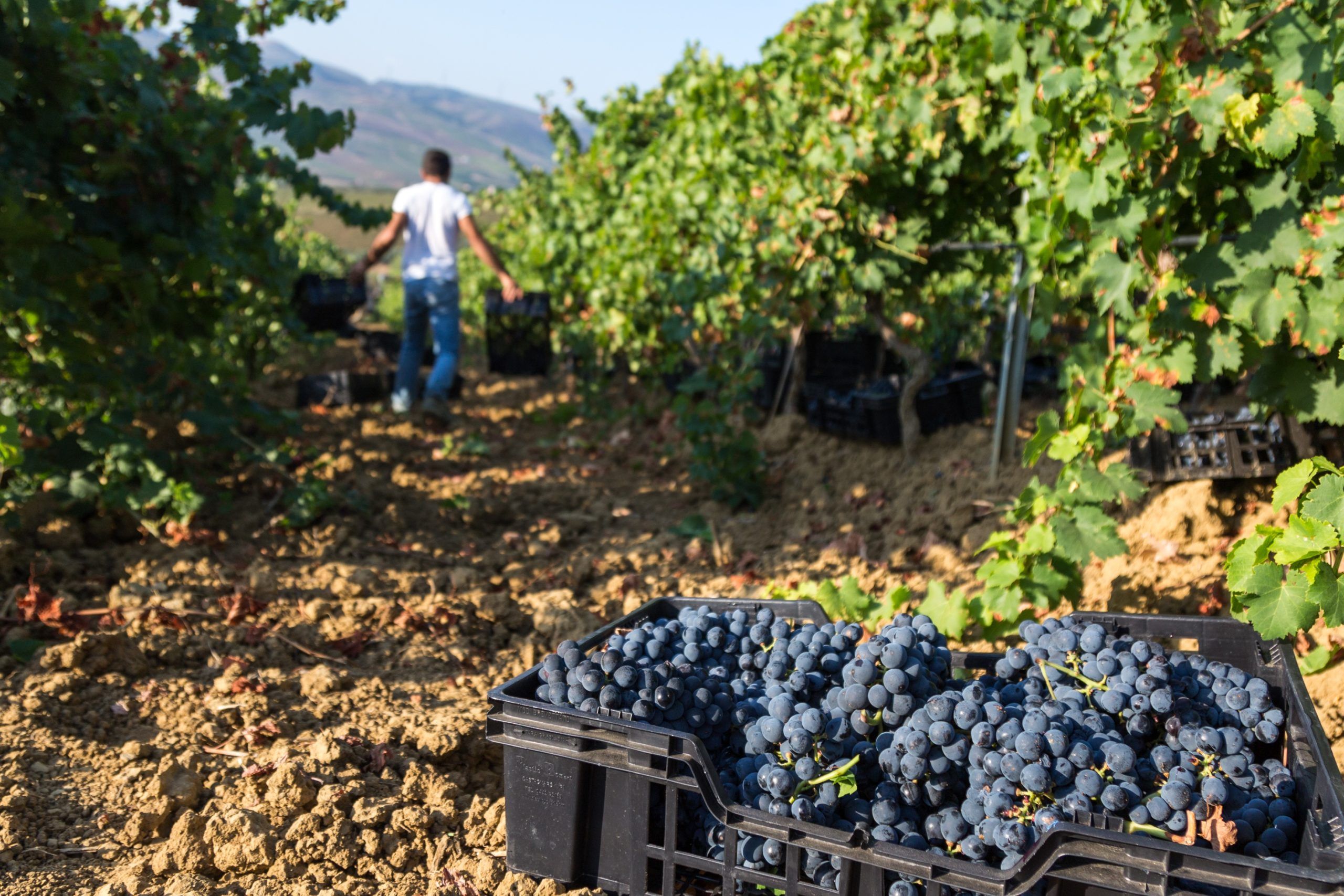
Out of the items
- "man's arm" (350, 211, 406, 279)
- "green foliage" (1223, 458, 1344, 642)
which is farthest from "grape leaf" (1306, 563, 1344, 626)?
"man's arm" (350, 211, 406, 279)

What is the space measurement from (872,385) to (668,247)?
1.58m

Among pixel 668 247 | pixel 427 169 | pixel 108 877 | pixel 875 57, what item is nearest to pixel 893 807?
pixel 108 877

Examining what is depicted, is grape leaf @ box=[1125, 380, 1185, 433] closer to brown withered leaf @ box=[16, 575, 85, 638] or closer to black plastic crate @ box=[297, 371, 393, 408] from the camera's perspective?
brown withered leaf @ box=[16, 575, 85, 638]

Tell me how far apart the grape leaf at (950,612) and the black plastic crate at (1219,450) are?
75 centimetres

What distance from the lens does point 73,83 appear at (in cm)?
342

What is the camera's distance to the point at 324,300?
25.4 feet

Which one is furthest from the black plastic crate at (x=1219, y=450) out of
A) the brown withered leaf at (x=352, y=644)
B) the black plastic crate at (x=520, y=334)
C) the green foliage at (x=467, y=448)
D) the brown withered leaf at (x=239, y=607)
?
the black plastic crate at (x=520, y=334)

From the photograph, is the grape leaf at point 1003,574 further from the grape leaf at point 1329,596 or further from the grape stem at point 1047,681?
the grape leaf at point 1329,596

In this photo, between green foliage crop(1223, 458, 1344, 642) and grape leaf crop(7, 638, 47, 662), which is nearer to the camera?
green foliage crop(1223, 458, 1344, 642)

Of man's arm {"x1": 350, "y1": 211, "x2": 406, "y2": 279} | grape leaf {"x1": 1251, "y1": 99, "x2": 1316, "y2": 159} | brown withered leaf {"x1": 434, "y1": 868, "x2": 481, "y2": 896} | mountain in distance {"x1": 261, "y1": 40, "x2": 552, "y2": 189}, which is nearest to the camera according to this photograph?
brown withered leaf {"x1": 434, "y1": 868, "x2": 481, "y2": 896}

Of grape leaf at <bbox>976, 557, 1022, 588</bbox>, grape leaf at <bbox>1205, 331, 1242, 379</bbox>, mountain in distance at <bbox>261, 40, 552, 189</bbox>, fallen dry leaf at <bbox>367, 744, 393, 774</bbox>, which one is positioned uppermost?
mountain in distance at <bbox>261, 40, 552, 189</bbox>

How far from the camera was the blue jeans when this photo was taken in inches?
241

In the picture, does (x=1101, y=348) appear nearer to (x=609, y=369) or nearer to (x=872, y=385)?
(x=872, y=385)

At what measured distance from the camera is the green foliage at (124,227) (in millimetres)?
3346
